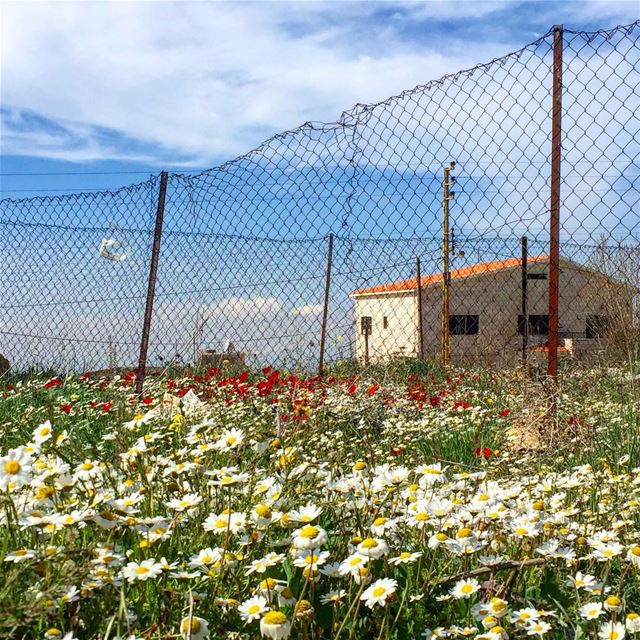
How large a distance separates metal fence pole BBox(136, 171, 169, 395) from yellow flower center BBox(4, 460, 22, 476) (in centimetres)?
576

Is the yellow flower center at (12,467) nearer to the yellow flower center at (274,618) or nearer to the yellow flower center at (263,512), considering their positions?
the yellow flower center at (263,512)

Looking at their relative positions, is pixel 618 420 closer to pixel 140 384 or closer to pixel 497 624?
pixel 497 624

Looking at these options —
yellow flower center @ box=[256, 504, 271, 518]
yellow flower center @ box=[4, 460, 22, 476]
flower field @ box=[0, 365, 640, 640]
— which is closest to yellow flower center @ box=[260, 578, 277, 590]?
flower field @ box=[0, 365, 640, 640]

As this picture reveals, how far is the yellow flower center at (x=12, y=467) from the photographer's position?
6.32 feet

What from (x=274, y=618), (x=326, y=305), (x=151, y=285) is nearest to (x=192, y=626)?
(x=274, y=618)

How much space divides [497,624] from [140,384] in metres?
6.29

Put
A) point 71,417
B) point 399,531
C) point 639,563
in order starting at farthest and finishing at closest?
point 71,417 < point 399,531 < point 639,563

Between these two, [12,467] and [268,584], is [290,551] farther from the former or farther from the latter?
[12,467]

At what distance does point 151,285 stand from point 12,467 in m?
6.18

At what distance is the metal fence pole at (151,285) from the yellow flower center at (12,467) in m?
5.76

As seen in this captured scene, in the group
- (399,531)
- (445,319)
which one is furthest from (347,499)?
(445,319)

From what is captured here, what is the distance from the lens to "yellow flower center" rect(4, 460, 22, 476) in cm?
193

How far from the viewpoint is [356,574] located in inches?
69.2

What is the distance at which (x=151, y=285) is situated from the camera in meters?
8.00
